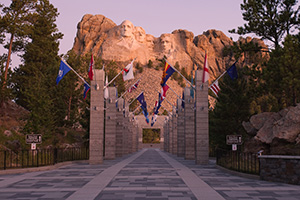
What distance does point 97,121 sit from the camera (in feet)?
99.2

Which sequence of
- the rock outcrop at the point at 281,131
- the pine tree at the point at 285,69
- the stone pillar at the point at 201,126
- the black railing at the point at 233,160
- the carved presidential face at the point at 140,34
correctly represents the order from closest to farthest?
the black railing at the point at 233,160 < the rock outcrop at the point at 281,131 < the pine tree at the point at 285,69 < the stone pillar at the point at 201,126 < the carved presidential face at the point at 140,34

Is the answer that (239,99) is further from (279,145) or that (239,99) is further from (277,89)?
(279,145)

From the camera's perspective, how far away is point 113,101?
132 ft

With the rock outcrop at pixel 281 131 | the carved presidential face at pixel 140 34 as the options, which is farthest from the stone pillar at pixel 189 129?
the carved presidential face at pixel 140 34

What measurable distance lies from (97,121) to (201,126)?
8.48 m

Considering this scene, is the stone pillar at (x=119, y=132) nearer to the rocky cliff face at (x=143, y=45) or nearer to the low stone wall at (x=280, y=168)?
the low stone wall at (x=280, y=168)

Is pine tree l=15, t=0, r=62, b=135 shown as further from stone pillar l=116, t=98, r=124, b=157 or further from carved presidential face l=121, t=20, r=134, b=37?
carved presidential face l=121, t=20, r=134, b=37

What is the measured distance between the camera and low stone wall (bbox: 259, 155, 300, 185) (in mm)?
15086

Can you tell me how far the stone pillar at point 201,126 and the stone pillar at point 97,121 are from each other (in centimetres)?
779

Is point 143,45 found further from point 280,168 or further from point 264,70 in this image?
point 280,168

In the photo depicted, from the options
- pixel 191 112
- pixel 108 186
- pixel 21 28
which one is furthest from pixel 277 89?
pixel 21 28

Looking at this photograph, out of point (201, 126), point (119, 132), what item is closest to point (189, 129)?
point (201, 126)

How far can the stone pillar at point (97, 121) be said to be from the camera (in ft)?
Answer: 97.7

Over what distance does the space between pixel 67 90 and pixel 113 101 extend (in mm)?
15244
